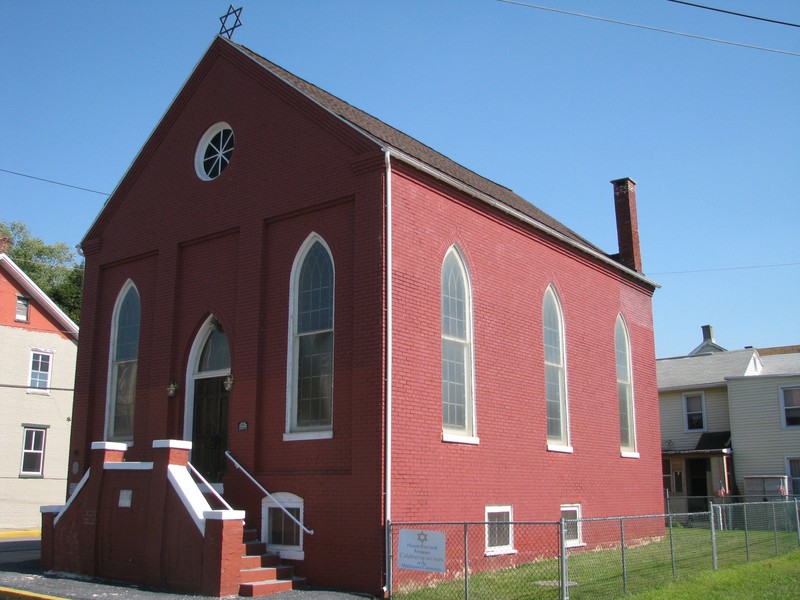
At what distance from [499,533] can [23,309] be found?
2328 centimetres

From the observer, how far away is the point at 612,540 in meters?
18.7

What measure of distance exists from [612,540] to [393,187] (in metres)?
10.1

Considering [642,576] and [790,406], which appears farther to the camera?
[790,406]

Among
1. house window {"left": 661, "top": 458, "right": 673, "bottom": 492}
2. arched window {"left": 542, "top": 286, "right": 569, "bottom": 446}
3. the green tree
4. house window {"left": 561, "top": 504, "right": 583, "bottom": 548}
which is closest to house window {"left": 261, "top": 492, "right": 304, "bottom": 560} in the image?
arched window {"left": 542, "top": 286, "right": 569, "bottom": 446}

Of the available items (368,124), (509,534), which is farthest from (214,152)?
(509,534)

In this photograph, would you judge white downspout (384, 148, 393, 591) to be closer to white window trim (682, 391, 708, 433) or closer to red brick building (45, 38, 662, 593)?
red brick building (45, 38, 662, 593)

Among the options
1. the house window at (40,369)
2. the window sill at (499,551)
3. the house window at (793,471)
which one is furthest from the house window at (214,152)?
the house window at (793,471)

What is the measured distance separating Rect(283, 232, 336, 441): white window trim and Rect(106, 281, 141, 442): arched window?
4.74 metres

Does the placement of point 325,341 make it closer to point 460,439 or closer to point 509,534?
point 460,439

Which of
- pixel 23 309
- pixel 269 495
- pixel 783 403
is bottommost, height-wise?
pixel 269 495

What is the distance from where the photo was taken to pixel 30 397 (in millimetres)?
30781

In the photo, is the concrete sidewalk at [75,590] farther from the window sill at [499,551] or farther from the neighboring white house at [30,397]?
the neighboring white house at [30,397]

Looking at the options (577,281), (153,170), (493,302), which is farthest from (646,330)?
(153,170)

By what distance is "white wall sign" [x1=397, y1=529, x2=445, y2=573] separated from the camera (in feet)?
37.5
